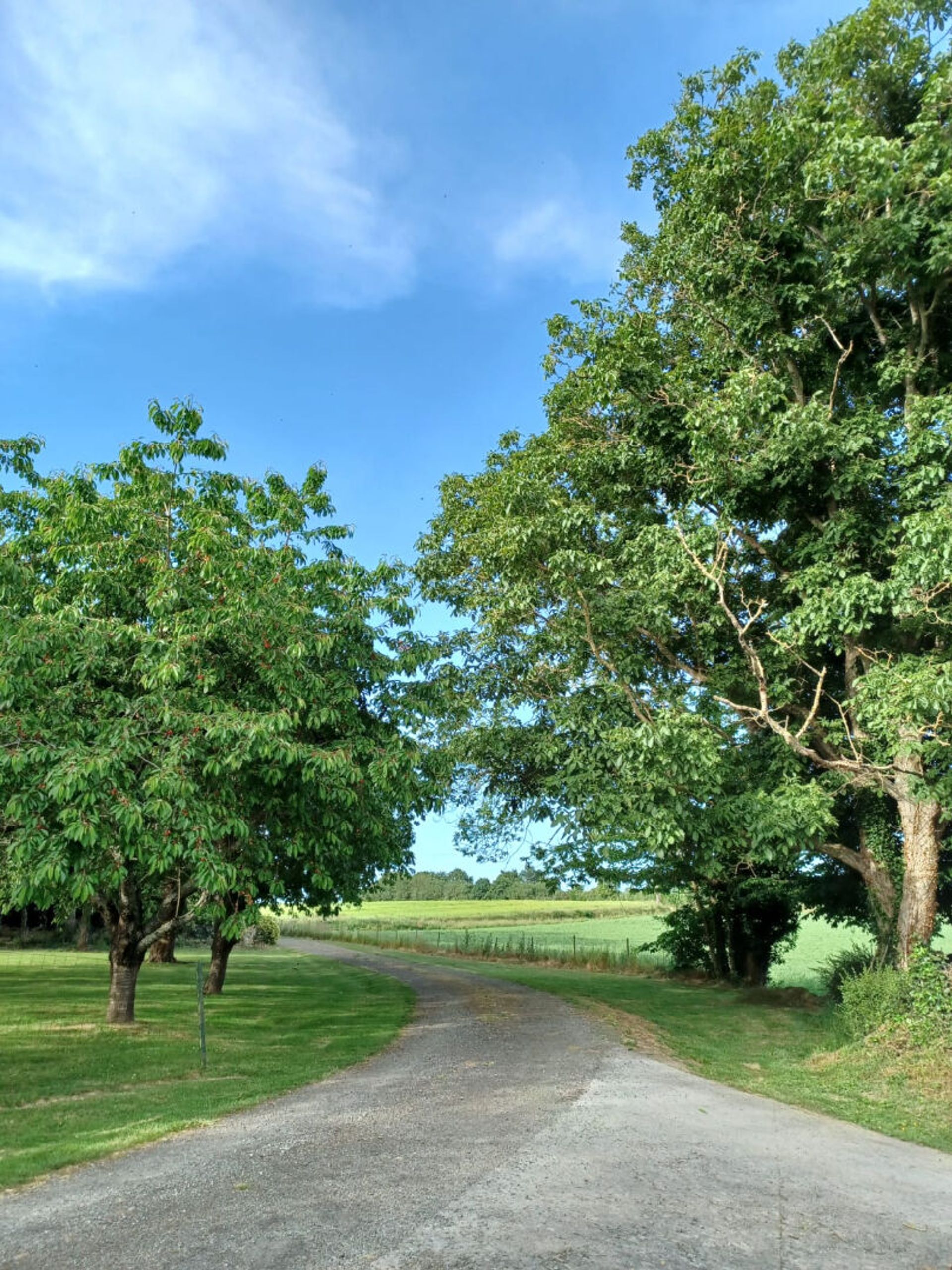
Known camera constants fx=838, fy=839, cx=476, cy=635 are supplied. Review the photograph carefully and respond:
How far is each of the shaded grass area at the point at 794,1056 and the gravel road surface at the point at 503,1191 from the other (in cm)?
110

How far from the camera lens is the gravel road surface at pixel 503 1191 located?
486 cm

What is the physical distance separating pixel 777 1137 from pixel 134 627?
8.80m

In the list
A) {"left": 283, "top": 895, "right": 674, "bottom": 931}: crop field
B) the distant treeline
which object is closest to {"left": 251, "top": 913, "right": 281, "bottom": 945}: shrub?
{"left": 283, "top": 895, "right": 674, "bottom": 931}: crop field

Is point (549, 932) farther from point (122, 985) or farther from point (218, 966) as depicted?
point (122, 985)

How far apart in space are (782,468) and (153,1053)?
44.4 feet

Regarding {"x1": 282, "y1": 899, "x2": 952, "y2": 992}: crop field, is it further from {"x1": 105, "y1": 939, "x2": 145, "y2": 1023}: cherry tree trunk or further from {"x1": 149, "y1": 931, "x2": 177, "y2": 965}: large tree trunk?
{"x1": 105, "y1": 939, "x2": 145, "y2": 1023}: cherry tree trunk

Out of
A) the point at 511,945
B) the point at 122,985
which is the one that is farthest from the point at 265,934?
the point at 122,985

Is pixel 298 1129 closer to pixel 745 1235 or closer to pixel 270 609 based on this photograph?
pixel 745 1235

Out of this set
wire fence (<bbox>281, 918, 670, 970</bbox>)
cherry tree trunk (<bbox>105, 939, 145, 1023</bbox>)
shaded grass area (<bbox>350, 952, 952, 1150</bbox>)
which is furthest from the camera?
wire fence (<bbox>281, 918, 670, 970</bbox>)

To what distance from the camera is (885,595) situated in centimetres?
1188

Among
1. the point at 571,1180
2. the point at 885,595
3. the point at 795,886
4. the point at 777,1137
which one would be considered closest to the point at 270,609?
the point at 571,1180

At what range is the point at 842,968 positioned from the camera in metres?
17.0

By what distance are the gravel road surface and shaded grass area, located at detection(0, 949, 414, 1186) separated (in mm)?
710

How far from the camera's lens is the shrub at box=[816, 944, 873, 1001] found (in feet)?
53.0
